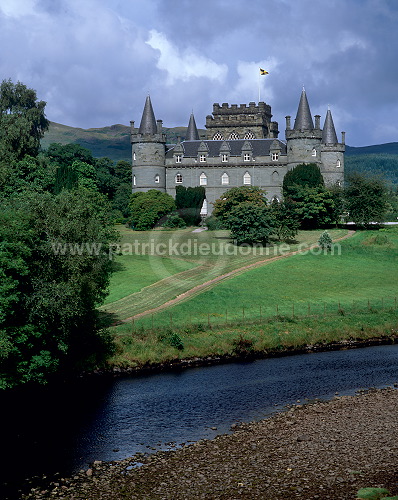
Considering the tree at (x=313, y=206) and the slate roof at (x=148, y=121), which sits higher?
the slate roof at (x=148, y=121)

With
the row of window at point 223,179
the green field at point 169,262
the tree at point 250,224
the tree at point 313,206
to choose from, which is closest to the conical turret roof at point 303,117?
the row of window at point 223,179

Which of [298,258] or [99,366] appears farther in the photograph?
[298,258]

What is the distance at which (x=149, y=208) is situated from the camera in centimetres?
9119

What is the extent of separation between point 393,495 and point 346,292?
3600 cm

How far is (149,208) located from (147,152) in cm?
1212

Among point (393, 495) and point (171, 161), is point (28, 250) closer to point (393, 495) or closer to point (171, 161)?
point (393, 495)

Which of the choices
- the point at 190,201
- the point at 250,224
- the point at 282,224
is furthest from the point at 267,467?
the point at 190,201

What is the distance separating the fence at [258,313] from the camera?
1779 inches

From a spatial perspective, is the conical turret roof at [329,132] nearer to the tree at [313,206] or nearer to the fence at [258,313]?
the tree at [313,206]

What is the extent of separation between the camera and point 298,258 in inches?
2675

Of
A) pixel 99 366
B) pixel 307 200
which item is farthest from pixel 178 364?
pixel 307 200

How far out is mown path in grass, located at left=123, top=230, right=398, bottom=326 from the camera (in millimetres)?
48969

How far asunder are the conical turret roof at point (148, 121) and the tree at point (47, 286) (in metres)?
61.7

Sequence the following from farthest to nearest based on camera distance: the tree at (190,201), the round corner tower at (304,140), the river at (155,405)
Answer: the round corner tower at (304,140) < the tree at (190,201) < the river at (155,405)
